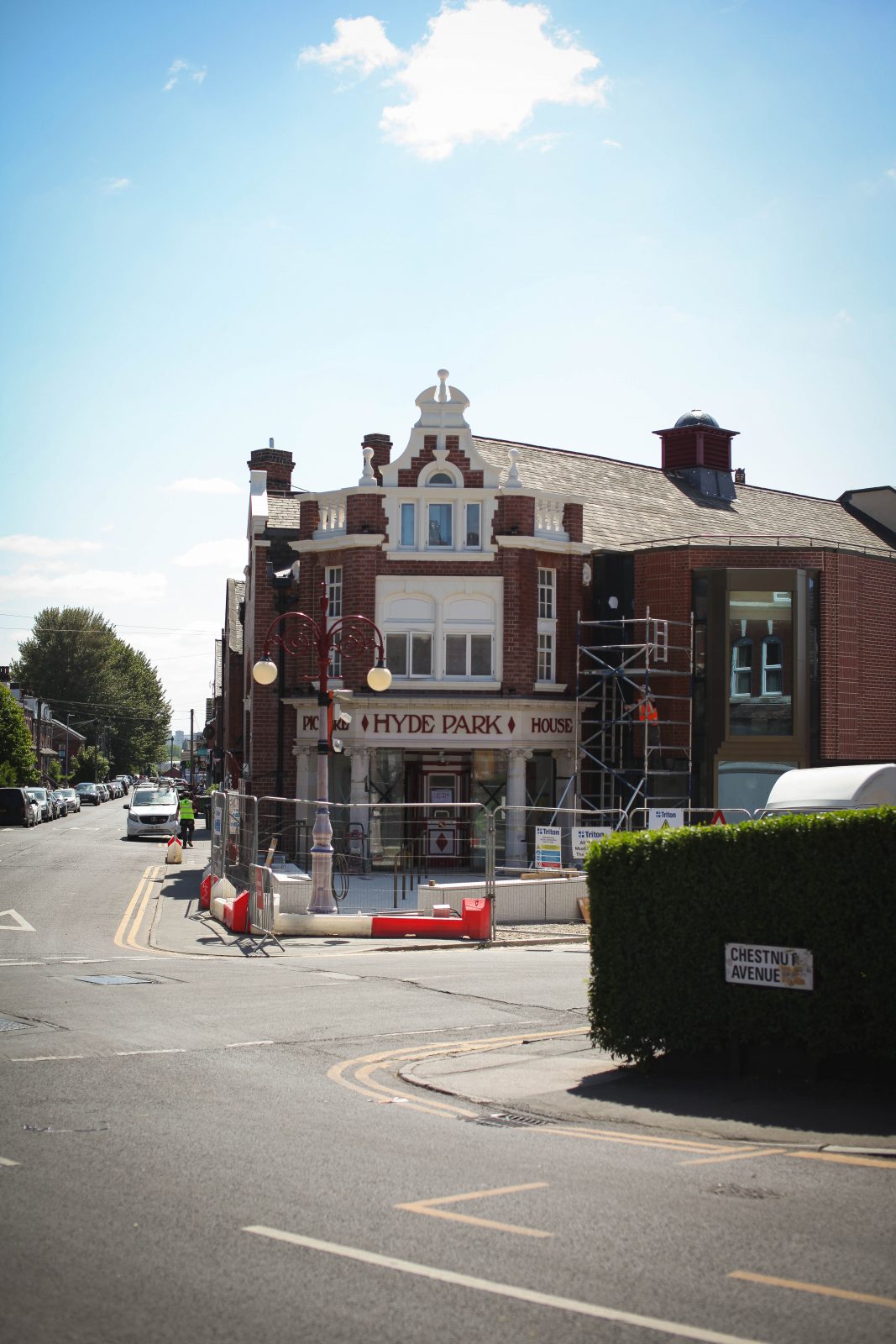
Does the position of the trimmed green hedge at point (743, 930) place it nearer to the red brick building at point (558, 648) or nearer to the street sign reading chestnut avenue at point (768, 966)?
the street sign reading chestnut avenue at point (768, 966)

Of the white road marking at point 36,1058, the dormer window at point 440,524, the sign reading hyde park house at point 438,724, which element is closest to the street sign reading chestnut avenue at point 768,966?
the white road marking at point 36,1058

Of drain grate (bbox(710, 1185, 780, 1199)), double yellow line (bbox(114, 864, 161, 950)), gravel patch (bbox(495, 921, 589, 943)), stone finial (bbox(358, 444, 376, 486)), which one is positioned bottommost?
gravel patch (bbox(495, 921, 589, 943))

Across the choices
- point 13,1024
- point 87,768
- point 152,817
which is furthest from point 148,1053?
point 87,768

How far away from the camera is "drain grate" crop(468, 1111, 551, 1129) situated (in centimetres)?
956

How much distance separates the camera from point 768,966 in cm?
1038

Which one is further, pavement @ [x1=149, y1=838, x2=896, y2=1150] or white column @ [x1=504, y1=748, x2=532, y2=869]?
white column @ [x1=504, y1=748, x2=532, y2=869]

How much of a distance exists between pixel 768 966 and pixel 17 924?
15.9 metres

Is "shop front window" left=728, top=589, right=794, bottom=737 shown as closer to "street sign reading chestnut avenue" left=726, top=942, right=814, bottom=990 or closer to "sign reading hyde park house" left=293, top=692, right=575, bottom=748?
"sign reading hyde park house" left=293, top=692, right=575, bottom=748

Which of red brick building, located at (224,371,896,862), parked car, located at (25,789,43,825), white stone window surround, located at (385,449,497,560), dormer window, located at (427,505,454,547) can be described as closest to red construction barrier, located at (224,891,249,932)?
red brick building, located at (224,371,896,862)

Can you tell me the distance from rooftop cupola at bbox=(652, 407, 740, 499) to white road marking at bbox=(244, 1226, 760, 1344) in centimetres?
3984

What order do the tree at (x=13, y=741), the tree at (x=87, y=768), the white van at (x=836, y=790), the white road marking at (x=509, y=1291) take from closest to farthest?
the white road marking at (x=509, y=1291), the white van at (x=836, y=790), the tree at (x=13, y=741), the tree at (x=87, y=768)

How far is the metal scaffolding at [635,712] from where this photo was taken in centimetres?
3384

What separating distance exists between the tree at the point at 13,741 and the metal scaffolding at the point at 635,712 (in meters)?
38.5

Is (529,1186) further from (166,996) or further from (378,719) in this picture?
(378,719)
